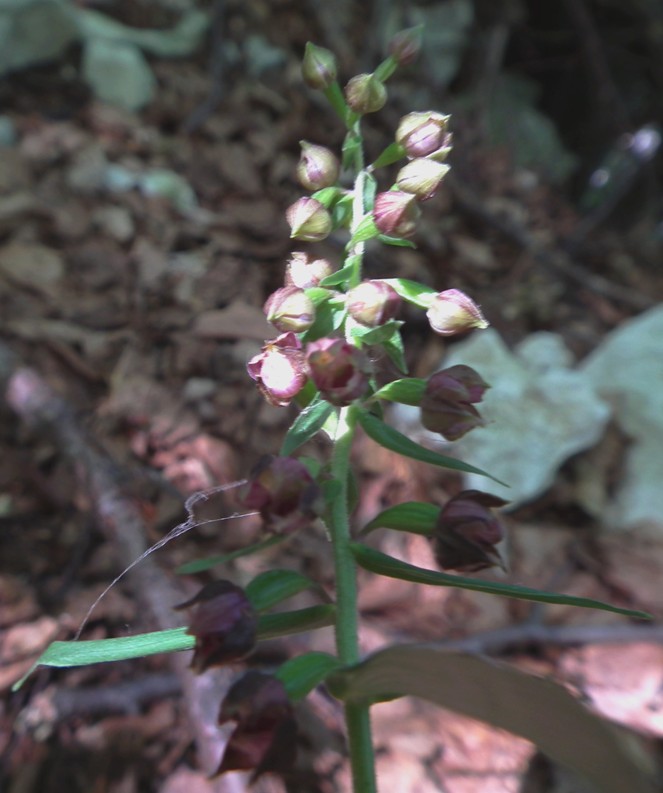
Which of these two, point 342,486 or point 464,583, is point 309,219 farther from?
point 464,583

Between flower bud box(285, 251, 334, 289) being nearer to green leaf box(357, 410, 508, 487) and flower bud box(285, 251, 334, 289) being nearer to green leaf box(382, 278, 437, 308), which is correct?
green leaf box(382, 278, 437, 308)

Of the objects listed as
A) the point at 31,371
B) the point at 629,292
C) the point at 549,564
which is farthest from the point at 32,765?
the point at 629,292

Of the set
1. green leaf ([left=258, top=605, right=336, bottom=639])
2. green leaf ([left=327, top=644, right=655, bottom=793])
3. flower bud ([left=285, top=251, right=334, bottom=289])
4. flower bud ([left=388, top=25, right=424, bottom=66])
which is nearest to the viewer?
green leaf ([left=327, top=644, right=655, bottom=793])

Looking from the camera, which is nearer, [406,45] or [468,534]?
[468,534]

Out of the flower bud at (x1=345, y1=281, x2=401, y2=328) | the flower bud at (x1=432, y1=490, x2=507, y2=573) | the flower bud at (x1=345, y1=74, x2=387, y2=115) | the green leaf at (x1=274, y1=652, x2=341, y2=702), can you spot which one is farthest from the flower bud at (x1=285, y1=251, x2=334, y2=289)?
the green leaf at (x1=274, y1=652, x2=341, y2=702)

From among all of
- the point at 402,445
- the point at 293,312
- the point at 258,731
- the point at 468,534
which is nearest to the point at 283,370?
the point at 293,312

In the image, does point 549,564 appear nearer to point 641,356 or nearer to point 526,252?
point 641,356
